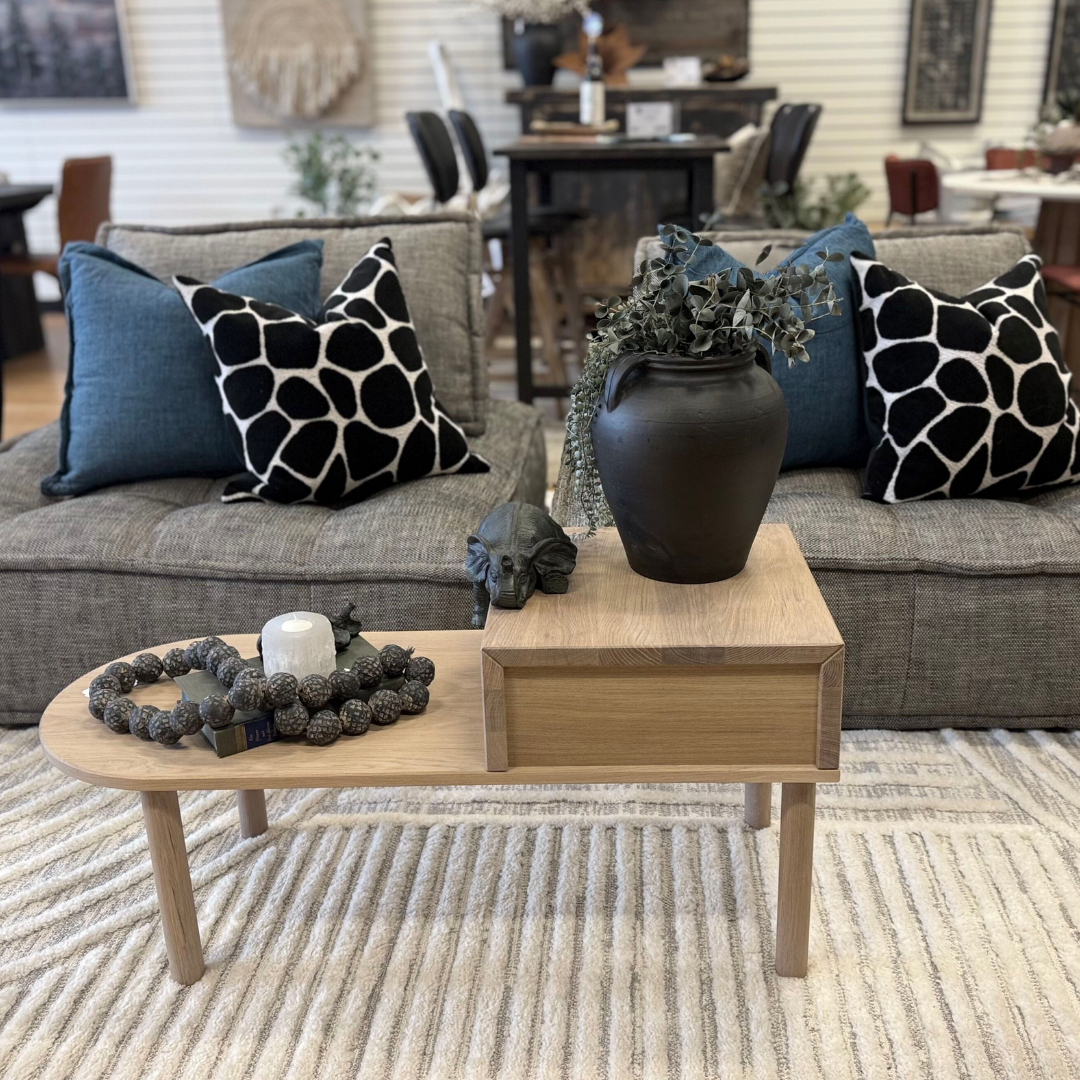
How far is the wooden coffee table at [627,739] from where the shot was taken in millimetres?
1398

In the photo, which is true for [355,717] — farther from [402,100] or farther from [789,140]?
[402,100]

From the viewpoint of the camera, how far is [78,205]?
182 inches

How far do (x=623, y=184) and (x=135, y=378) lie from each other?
3512 millimetres

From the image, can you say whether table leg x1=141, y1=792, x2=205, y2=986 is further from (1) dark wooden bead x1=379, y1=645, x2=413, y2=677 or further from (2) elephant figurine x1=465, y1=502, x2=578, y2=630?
(2) elephant figurine x1=465, y1=502, x2=578, y2=630

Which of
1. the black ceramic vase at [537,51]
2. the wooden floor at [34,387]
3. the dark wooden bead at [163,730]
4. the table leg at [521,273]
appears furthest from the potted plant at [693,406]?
the black ceramic vase at [537,51]

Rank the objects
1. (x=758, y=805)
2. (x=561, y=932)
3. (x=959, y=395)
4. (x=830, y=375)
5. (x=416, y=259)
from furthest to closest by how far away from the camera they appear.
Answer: (x=416, y=259) → (x=830, y=375) → (x=959, y=395) → (x=758, y=805) → (x=561, y=932)

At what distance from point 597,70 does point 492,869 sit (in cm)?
370

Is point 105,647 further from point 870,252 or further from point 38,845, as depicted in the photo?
→ point 870,252

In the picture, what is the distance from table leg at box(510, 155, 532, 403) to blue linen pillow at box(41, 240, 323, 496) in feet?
5.22

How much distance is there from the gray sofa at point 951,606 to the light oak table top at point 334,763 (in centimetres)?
57

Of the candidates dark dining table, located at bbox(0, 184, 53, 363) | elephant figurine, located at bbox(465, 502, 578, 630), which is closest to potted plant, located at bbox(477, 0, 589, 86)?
dark dining table, located at bbox(0, 184, 53, 363)

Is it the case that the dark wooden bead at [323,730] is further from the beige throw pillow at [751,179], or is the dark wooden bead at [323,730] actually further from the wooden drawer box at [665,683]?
the beige throw pillow at [751,179]

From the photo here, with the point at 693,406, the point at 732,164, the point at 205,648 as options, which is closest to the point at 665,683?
the point at 693,406

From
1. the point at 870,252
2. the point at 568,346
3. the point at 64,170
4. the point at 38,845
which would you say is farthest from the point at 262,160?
the point at 38,845
